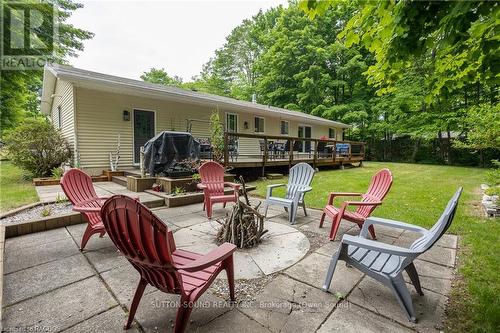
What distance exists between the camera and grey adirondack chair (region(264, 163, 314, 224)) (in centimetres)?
439

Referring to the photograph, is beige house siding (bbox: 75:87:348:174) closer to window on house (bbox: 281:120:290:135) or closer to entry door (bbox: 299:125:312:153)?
window on house (bbox: 281:120:290:135)

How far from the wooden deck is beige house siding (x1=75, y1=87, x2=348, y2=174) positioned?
Answer: 2523mm

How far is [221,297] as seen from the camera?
2209 mm

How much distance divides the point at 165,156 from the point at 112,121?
3519mm

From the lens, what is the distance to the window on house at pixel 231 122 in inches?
481

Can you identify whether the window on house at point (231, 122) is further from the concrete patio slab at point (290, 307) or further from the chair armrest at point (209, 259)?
the chair armrest at point (209, 259)

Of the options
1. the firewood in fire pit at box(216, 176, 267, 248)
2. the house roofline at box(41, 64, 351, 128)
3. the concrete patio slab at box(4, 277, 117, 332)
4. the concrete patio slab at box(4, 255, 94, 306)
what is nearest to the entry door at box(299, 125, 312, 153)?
the house roofline at box(41, 64, 351, 128)

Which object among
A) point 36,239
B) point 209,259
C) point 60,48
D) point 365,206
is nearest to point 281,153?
point 365,206

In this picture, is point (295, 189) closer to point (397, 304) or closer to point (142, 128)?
point (397, 304)

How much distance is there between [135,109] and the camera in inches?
360

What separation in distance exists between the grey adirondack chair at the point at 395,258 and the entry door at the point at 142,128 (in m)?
8.76

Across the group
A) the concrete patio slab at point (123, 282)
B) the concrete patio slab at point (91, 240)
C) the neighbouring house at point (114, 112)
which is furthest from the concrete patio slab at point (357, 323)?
the neighbouring house at point (114, 112)

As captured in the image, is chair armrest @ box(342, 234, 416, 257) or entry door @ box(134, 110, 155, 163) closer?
chair armrest @ box(342, 234, 416, 257)

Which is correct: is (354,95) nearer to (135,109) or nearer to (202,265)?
(135,109)
